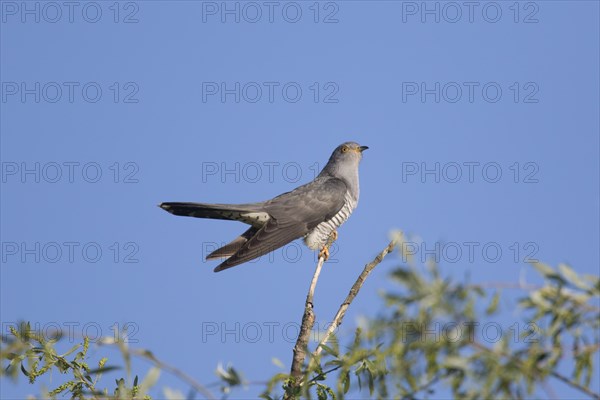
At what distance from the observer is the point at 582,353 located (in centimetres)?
163

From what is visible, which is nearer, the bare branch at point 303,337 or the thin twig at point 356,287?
the bare branch at point 303,337

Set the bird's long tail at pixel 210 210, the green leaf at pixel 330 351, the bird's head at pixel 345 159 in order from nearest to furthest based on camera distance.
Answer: the green leaf at pixel 330 351 → the bird's long tail at pixel 210 210 → the bird's head at pixel 345 159

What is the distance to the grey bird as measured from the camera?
6238 mm

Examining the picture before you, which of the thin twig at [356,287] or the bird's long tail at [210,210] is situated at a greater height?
the bird's long tail at [210,210]

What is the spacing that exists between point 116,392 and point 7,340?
1.08ft

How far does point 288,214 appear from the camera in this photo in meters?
6.97

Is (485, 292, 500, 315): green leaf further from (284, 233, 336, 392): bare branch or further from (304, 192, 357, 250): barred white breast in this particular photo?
(304, 192, 357, 250): barred white breast

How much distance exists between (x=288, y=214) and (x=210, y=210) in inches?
33.7

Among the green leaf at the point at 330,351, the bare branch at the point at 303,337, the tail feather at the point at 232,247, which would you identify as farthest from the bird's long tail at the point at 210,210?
the green leaf at the point at 330,351

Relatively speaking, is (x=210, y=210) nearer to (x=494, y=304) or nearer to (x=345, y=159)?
→ (x=345, y=159)

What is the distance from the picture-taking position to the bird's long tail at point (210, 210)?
20.4 ft

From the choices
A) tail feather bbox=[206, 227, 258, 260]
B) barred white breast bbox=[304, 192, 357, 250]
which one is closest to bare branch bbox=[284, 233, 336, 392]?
tail feather bbox=[206, 227, 258, 260]

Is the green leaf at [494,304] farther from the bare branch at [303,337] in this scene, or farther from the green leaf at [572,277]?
the bare branch at [303,337]

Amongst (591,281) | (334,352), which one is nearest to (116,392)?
(334,352)
